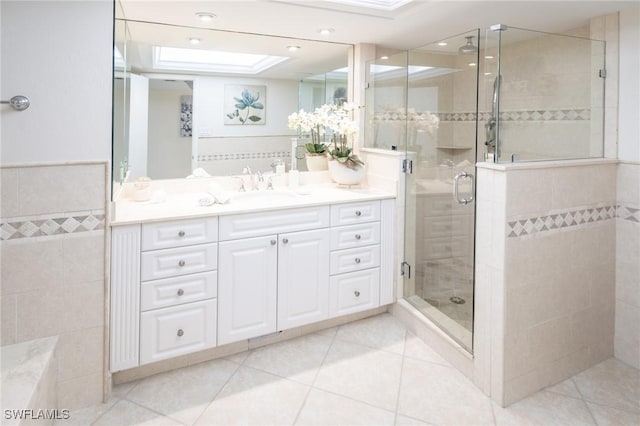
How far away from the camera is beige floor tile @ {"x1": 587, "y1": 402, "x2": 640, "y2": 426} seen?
1.97 m

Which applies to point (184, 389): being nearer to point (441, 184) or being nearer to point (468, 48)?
point (441, 184)

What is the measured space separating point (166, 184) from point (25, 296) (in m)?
1.13

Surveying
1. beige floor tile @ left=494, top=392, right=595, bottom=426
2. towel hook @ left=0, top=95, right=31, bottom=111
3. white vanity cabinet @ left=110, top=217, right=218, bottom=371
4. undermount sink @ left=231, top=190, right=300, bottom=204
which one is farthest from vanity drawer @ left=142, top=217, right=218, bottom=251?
beige floor tile @ left=494, top=392, right=595, bottom=426

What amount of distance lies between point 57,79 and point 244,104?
1.35 metres

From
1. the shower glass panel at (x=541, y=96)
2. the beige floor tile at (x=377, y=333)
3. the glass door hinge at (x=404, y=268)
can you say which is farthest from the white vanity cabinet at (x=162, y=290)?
the shower glass panel at (x=541, y=96)

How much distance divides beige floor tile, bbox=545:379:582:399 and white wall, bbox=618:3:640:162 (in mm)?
1284

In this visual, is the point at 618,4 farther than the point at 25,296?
Yes

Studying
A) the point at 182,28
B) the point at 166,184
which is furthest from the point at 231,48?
the point at 166,184

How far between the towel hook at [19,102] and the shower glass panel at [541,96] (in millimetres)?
2098

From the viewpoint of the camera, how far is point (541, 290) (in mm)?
2182

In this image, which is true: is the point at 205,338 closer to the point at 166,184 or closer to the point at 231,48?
the point at 166,184

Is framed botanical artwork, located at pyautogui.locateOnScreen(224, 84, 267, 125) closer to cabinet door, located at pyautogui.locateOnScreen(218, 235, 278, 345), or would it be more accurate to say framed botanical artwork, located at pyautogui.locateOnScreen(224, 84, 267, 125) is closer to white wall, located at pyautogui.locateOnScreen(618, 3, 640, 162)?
cabinet door, located at pyautogui.locateOnScreen(218, 235, 278, 345)

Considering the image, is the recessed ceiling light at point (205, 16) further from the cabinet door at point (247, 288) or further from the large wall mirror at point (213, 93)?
the cabinet door at point (247, 288)

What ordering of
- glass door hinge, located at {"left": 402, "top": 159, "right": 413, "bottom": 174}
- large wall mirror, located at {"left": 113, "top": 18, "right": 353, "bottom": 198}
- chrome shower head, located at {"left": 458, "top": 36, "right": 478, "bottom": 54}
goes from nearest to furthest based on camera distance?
chrome shower head, located at {"left": 458, "top": 36, "right": 478, "bottom": 54}, large wall mirror, located at {"left": 113, "top": 18, "right": 353, "bottom": 198}, glass door hinge, located at {"left": 402, "top": 159, "right": 413, "bottom": 174}
